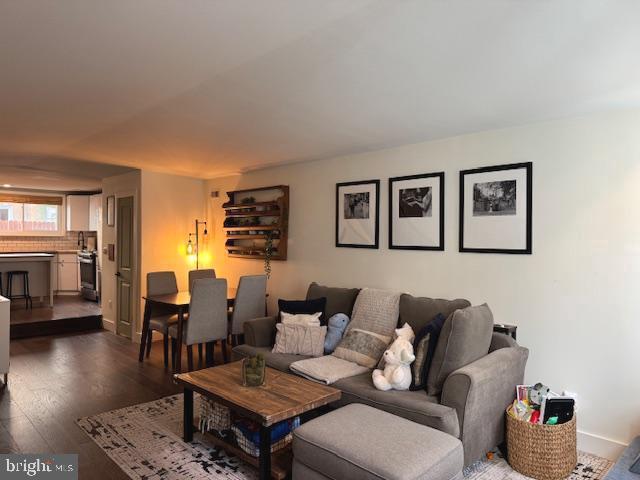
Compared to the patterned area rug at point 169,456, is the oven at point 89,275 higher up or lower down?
higher up

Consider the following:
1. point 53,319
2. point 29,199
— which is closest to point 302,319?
point 53,319

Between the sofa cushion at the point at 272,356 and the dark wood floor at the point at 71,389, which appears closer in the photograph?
the dark wood floor at the point at 71,389

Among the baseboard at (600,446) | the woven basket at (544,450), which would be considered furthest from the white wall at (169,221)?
the baseboard at (600,446)

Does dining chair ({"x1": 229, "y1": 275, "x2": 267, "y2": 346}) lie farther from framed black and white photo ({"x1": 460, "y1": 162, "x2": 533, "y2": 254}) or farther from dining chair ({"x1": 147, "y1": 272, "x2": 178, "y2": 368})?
framed black and white photo ({"x1": 460, "y1": 162, "x2": 533, "y2": 254})

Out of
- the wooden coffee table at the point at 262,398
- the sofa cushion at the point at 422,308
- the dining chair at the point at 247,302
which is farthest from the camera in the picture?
the dining chair at the point at 247,302

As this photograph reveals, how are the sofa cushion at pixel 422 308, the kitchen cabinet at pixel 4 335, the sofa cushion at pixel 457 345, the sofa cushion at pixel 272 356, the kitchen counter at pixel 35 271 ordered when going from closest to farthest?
the sofa cushion at pixel 457 345 < the sofa cushion at pixel 422 308 < the sofa cushion at pixel 272 356 < the kitchen cabinet at pixel 4 335 < the kitchen counter at pixel 35 271

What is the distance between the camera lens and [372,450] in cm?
204

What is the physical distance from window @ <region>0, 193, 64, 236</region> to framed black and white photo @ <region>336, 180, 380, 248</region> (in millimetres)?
7469

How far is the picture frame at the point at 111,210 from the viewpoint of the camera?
248 inches

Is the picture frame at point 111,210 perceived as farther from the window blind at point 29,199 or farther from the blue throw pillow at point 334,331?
the blue throw pillow at point 334,331

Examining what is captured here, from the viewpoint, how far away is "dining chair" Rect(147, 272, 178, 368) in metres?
4.66

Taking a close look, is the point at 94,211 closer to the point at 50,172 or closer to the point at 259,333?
the point at 50,172

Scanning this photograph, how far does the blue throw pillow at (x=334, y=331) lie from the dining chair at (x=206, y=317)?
1.27 metres

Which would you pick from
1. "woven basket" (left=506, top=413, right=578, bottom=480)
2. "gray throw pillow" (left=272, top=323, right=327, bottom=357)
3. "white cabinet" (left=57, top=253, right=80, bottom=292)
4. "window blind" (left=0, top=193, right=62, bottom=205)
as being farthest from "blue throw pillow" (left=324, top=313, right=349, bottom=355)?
"window blind" (left=0, top=193, right=62, bottom=205)
